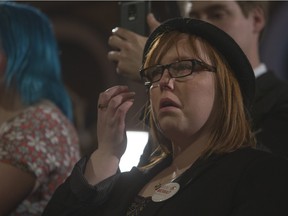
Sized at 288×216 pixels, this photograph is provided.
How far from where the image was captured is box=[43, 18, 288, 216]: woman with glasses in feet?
3.71

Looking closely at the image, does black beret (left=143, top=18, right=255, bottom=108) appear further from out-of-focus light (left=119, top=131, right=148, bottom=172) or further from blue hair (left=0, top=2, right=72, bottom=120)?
blue hair (left=0, top=2, right=72, bottom=120)

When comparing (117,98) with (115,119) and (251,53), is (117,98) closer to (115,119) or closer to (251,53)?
(115,119)

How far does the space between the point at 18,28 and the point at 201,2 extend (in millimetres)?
549

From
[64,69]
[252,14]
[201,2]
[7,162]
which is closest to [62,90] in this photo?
[7,162]

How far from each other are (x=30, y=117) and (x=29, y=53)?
9.4 inches

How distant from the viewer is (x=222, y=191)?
1.13 metres

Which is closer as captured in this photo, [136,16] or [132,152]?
[136,16]

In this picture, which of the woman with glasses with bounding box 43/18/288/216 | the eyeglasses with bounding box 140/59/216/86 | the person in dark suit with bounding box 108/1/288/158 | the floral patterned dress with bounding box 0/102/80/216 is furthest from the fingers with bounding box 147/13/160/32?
the floral patterned dress with bounding box 0/102/80/216

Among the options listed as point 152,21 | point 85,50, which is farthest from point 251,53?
point 85,50

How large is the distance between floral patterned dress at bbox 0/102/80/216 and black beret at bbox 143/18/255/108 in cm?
57

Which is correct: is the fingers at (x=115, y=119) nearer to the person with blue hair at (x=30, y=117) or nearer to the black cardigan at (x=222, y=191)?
the black cardigan at (x=222, y=191)

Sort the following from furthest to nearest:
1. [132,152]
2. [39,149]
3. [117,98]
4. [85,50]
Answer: [85,50] → [132,152] → [39,149] → [117,98]

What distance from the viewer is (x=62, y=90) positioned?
1.89 metres

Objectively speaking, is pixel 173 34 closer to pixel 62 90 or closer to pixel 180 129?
pixel 180 129
